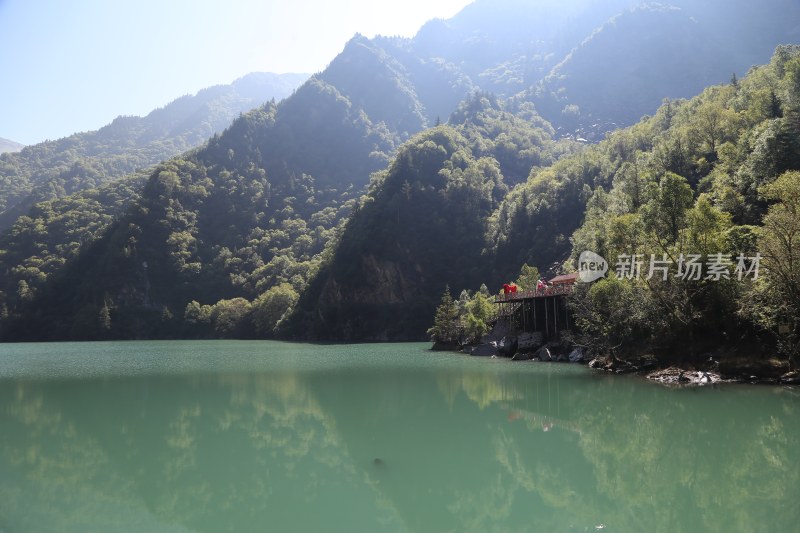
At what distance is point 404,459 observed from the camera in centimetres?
1728

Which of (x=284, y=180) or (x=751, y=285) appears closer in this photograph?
(x=751, y=285)

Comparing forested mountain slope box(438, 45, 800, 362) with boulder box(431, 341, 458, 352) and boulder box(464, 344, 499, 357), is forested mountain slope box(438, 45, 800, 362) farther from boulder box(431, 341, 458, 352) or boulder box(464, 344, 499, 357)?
boulder box(431, 341, 458, 352)

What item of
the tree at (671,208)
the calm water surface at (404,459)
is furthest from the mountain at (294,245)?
the calm water surface at (404,459)

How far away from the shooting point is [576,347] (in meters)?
53.0

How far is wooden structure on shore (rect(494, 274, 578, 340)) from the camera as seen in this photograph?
57669 mm

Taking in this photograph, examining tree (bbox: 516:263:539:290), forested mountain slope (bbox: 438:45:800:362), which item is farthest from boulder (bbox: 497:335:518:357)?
tree (bbox: 516:263:539:290)

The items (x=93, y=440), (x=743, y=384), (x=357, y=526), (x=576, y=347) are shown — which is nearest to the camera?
(x=357, y=526)

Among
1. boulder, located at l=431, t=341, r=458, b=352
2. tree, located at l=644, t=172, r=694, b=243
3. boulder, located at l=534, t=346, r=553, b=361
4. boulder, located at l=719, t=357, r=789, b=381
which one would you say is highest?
tree, located at l=644, t=172, r=694, b=243

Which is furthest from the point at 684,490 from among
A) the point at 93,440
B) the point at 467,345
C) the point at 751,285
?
the point at 467,345

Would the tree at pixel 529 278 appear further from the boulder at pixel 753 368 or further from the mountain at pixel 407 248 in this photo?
the boulder at pixel 753 368

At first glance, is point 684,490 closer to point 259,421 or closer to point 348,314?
point 259,421

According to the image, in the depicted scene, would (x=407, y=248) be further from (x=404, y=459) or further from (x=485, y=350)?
(x=404, y=459)

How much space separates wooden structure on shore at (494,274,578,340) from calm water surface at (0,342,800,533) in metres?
24.6

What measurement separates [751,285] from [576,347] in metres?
21.9
